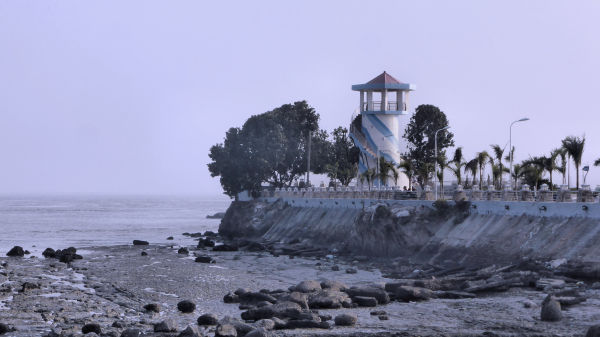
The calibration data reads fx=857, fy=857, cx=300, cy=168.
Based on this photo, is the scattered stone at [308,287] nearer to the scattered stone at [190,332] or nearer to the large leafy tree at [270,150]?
the scattered stone at [190,332]

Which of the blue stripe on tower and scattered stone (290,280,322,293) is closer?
scattered stone (290,280,322,293)

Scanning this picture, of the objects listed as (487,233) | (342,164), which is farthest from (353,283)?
(342,164)

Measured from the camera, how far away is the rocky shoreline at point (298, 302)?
28.3 m

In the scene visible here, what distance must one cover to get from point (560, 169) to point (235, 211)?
4056 centimetres

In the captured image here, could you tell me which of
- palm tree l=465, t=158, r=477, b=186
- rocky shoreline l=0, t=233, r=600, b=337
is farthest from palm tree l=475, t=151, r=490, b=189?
rocky shoreline l=0, t=233, r=600, b=337

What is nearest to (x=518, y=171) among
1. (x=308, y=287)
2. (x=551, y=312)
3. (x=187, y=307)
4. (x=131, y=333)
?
(x=308, y=287)

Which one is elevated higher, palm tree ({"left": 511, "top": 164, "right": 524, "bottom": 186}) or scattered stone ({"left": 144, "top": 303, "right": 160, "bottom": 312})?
palm tree ({"left": 511, "top": 164, "right": 524, "bottom": 186})

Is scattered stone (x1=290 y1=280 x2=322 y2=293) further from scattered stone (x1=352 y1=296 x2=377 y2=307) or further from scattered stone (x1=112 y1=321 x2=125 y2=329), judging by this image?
scattered stone (x1=112 y1=321 x2=125 y2=329)

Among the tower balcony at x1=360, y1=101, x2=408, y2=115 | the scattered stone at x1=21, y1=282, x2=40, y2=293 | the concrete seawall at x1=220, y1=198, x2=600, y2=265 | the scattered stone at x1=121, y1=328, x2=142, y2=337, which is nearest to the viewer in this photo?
the scattered stone at x1=121, y1=328, x2=142, y2=337

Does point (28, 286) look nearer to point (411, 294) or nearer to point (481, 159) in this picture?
point (411, 294)

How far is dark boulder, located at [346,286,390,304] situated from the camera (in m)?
34.0

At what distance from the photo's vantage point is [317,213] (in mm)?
Answer: 73562

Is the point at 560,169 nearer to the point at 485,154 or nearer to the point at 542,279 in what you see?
the point at 485,154

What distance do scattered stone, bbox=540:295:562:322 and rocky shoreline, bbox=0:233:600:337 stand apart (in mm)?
33
